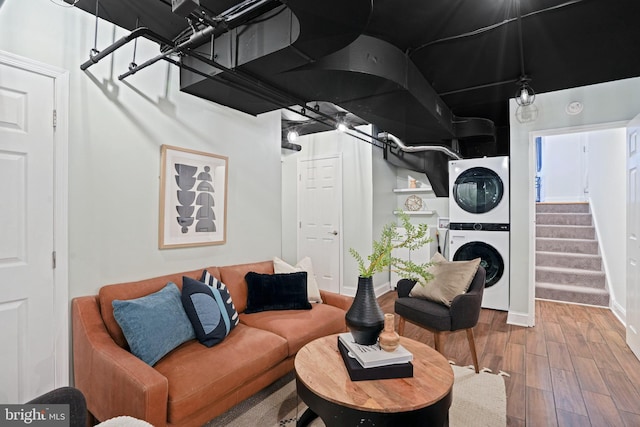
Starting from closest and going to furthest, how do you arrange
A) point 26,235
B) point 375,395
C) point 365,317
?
point 375,395 < point 365,317 < point 26,235

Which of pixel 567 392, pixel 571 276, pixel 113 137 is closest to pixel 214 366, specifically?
pixel 113 137

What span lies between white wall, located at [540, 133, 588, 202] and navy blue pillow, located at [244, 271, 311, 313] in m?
6.61

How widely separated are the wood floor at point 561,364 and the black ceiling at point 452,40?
8.02 ft

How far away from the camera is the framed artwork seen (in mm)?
2443

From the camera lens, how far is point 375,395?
4.48ft

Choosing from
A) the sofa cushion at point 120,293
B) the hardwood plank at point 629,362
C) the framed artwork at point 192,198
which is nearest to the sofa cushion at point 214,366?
the sofa cushion at point 120,293

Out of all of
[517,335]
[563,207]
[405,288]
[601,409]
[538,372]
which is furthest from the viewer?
[563,207]

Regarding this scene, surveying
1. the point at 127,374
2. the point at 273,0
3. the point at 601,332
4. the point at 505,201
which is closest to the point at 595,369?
the point at 601,332

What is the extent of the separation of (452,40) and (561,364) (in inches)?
114

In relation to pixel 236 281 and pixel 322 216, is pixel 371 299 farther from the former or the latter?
pixel 322 216

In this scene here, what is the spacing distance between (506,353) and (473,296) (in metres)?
0.91

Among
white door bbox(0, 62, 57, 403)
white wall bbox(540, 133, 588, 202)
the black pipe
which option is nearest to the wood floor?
white door bbox(0, 62, 57, 403)

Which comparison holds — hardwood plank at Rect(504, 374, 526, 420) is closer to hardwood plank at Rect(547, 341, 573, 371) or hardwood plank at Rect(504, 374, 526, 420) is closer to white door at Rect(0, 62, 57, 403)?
hardwood plank at Rect(547, 341, 573, 371)

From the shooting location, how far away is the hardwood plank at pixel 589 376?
2.30m
